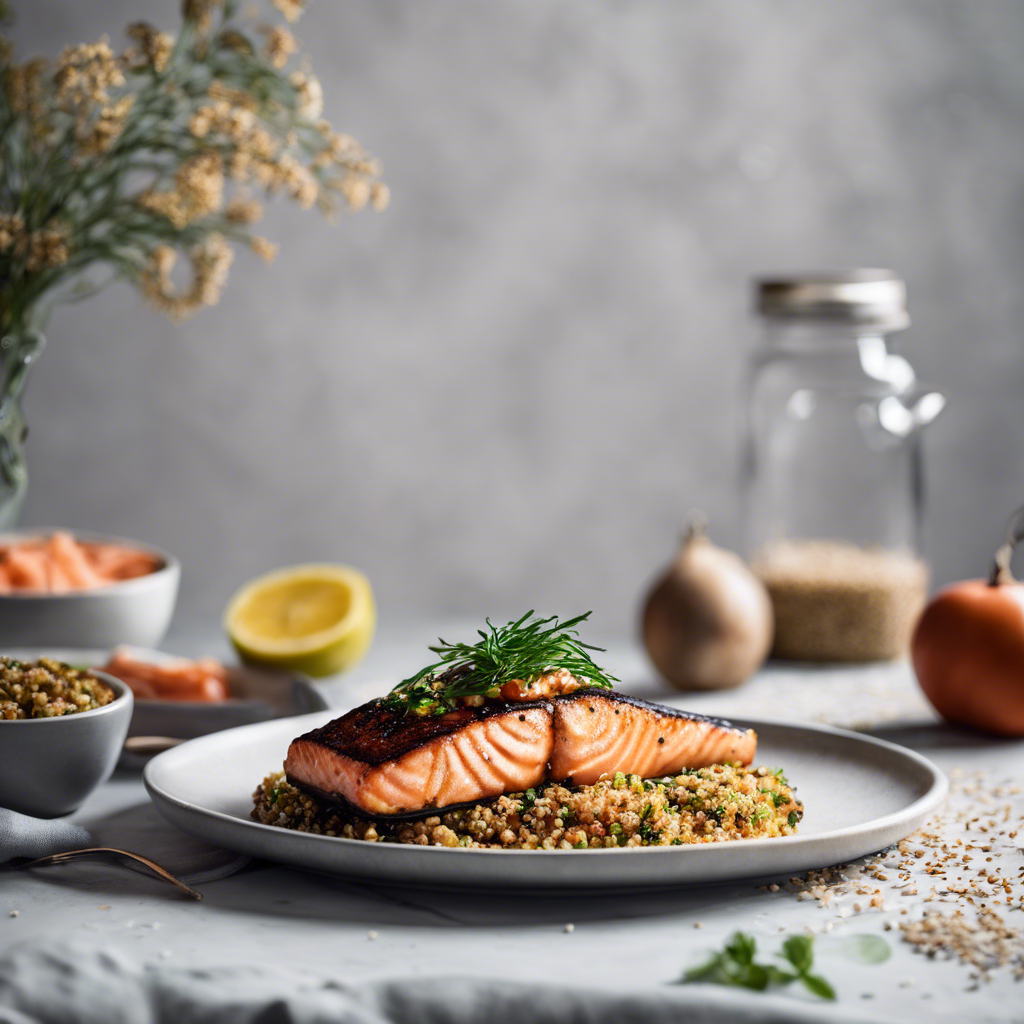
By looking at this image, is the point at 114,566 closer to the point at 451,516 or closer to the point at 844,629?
the point at 844,629

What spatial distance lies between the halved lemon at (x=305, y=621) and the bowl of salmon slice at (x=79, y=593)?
192mm

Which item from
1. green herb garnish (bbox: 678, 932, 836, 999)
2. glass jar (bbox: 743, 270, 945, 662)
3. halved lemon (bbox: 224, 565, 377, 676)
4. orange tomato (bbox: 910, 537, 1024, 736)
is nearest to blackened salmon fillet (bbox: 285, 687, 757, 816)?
green herb garnish (bbox: 678, 932, 836, 999)

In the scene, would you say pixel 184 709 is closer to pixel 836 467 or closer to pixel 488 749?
pixel 488 749

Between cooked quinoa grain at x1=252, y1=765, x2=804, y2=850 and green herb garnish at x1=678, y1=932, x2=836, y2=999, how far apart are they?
174 mm

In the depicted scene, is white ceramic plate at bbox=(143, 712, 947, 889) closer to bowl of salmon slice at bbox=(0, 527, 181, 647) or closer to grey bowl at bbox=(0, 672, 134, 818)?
grey bowl at bbox=(0, 672, 134, 818)

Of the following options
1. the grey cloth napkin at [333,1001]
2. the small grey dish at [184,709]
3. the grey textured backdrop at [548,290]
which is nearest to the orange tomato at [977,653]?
the small grey dish at [184,709]

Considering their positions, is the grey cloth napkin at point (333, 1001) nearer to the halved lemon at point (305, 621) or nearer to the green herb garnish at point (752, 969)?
the green herb garnish at point (752, 969)

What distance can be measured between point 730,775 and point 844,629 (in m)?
1.18

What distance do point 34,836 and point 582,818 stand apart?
0.54 m

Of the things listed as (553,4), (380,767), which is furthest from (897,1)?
(380,767)

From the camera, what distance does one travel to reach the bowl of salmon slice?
6.27ft

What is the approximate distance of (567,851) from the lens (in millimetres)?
1113

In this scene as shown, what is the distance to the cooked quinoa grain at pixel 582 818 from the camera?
1.23 metres

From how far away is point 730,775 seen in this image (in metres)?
1.37
